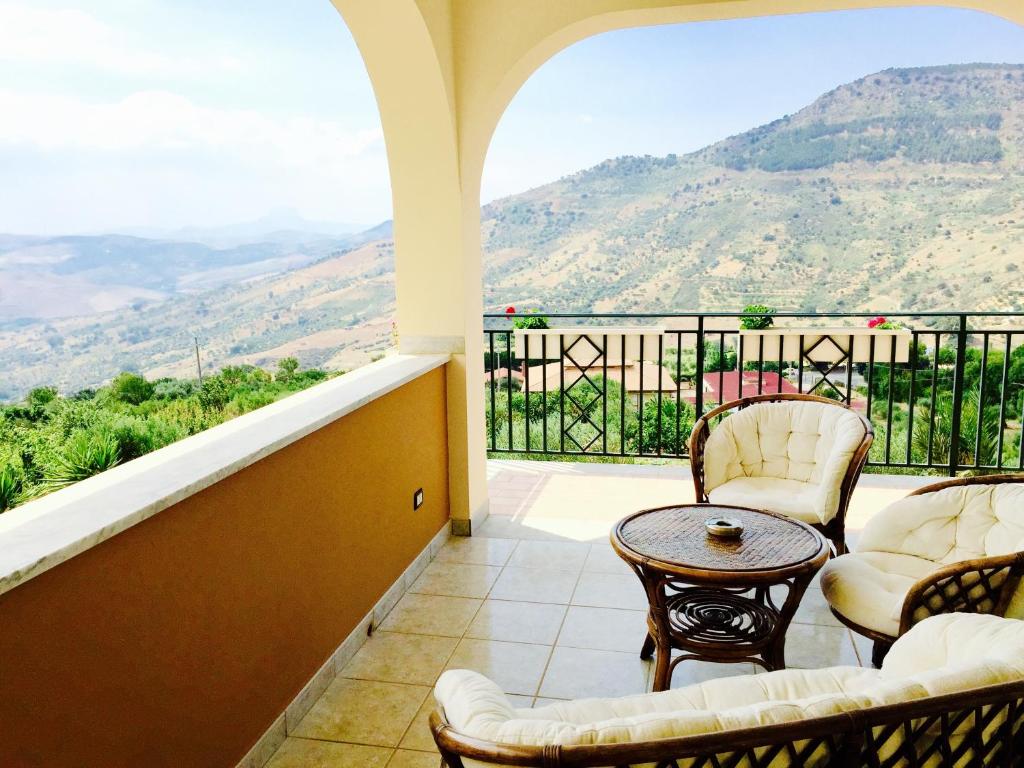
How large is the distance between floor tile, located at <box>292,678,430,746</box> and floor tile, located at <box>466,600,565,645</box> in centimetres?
47

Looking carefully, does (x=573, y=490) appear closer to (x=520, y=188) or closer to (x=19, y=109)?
(x=19, y=109)

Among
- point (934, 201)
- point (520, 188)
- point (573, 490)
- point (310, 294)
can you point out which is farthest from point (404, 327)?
point (934, 201)

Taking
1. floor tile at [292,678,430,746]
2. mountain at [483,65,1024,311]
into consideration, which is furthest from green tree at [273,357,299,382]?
mountain at [483,65,1024,311]

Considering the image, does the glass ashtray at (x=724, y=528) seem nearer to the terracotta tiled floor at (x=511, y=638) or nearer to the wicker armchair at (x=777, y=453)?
the terracotta tiled floor at (x=511, y=638)

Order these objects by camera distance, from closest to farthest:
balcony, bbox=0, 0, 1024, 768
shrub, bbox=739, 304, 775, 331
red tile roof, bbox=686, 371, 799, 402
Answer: balcony, bbox=0, 0, 1024, 768 < shrub, bbox=739, 304, 775, 331 < red tile roof, bbox=686, 371, 799, 402

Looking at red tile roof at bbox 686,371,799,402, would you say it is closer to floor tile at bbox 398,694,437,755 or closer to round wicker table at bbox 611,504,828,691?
round wicker table at bbox 611,504,828,691

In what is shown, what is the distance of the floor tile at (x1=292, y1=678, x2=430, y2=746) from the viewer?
2.39 metres

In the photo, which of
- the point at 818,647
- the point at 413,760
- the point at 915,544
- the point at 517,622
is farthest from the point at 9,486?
the point at 915,544

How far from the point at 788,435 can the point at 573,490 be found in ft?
5.31

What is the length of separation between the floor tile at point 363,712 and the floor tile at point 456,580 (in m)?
0.79

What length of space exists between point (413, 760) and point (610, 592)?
1.39 metres

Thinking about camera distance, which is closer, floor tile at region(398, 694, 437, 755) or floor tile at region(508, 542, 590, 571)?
floor tile at region(398, 694, 437, 755)

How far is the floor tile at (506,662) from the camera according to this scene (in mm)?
2697

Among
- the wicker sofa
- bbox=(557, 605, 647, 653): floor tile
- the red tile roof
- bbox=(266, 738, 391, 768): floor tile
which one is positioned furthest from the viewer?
the red tile roof
